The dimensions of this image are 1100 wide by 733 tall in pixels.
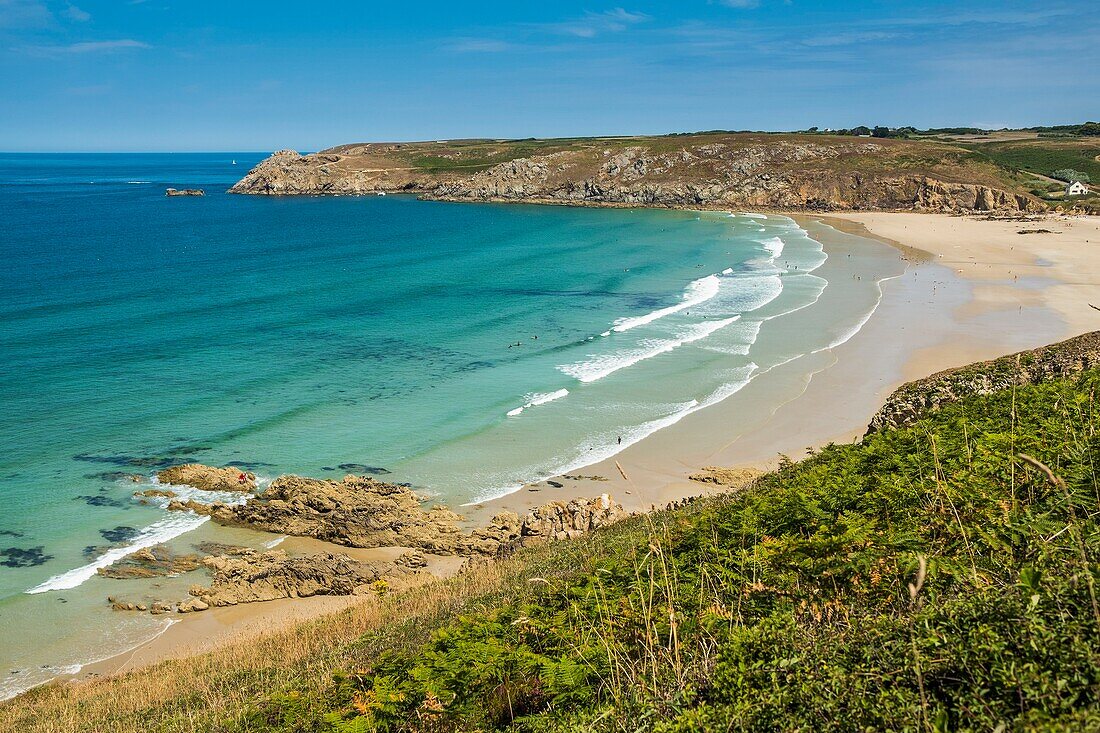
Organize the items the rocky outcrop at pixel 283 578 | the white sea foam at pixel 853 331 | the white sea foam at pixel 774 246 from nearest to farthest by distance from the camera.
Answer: the rocky outcrop at pixel 283 578, the white sea foam at pixel 853 331, the white sea foam at pixel 774 246

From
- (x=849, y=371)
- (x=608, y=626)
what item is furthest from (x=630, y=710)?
(x=849, y=371)

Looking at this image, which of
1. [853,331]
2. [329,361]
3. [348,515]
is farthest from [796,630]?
[853,331]

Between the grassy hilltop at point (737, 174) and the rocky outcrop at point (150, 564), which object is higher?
the grassy hilltop at point (737, 174)

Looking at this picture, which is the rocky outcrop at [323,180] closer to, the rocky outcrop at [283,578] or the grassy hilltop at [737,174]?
the grassy hilltop at [737,174]

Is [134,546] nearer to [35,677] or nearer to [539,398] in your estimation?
[35,677]

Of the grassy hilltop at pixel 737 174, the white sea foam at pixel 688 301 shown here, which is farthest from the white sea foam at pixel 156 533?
the grassy hilltop at pixel 737 174
